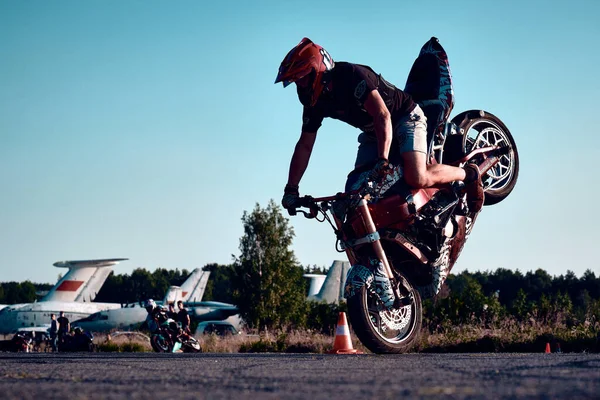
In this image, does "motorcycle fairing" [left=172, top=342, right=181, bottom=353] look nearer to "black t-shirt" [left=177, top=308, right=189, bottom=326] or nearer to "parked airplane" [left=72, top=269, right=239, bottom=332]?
"black t-shirt" [left=177, top=308, right=189, bottom=326]

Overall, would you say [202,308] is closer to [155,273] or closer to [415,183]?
[415,183]

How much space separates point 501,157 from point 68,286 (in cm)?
5033

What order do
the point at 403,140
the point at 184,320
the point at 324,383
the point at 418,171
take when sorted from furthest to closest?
1. the point at 184,320
2. the point at 403,140
3. the point at 418,171
4. the point at 324,383

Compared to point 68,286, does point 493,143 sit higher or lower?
lower

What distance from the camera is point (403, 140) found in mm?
6969

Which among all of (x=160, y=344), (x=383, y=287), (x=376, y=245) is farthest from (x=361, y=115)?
(x=160, y=344)

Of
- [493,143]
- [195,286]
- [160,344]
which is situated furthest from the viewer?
[195,286]

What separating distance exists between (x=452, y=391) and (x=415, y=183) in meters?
4.31

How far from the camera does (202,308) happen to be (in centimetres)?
5338

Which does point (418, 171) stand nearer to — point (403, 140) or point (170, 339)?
point (403, 140)

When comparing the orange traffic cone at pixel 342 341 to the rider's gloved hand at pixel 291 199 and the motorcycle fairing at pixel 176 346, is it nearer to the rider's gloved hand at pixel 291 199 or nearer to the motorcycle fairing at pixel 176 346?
the rider's gloved hand at pixel 291 199

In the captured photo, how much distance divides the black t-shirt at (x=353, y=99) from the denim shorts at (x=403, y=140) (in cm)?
9

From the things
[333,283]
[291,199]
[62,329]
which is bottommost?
[62,329]

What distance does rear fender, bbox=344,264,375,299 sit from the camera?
6379 mm
